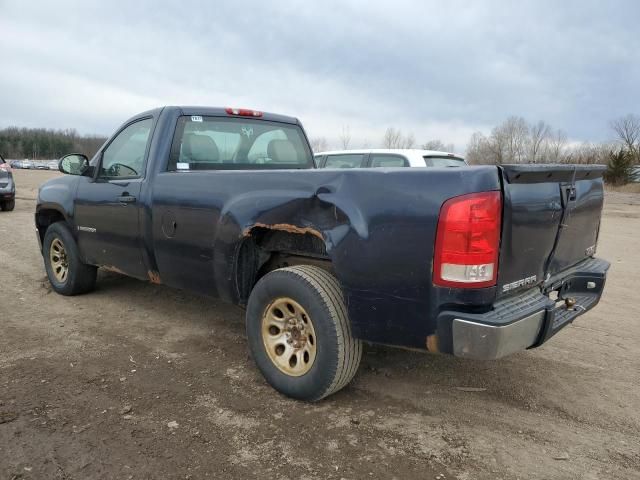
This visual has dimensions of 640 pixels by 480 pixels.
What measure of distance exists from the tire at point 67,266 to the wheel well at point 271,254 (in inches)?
93.7

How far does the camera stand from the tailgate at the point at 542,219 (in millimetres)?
2568

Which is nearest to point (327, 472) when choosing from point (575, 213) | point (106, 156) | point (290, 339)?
point (290, 339)

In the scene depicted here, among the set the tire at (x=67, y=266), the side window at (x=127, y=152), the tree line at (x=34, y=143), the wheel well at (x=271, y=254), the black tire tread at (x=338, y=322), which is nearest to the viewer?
the black tire tread at (x=338, y=322)

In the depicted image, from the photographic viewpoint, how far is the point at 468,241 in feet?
8.04

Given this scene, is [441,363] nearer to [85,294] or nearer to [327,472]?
[327,472]

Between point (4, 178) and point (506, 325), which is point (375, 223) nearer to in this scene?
point (506, 325)

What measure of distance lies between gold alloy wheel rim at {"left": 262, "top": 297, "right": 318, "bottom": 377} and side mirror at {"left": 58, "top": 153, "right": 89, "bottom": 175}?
271 centimetres

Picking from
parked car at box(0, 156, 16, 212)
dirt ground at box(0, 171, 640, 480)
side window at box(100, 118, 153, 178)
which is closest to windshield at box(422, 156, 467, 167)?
dirt ground at box(0, 171, 640, 480)

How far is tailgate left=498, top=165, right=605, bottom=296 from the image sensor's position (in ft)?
8.43

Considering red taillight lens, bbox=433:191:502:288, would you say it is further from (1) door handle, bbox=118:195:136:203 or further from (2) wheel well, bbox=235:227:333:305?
(1) door handle, bbox=118:195:136:203

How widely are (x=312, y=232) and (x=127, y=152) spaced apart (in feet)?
8.17

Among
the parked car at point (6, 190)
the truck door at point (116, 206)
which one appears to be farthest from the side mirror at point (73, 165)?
the parked car at point (6, 190)

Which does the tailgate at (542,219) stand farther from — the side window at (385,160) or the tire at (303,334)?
the side window at (385,160)

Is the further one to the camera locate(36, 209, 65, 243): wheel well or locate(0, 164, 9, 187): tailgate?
locate(0, 164, 9, 187): tailgate
